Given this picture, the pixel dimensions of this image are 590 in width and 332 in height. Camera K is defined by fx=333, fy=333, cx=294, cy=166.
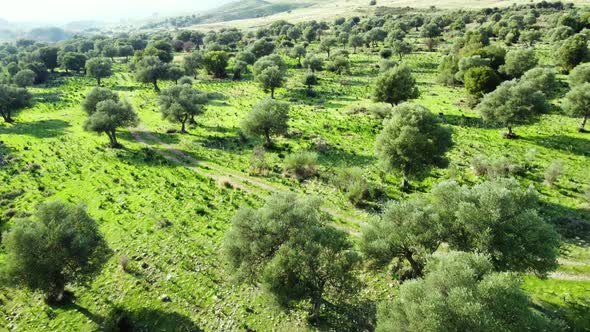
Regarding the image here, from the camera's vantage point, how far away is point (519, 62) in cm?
7881

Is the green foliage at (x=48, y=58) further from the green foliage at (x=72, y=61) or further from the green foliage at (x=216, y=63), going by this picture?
the green foliage at (x=216, y=63)

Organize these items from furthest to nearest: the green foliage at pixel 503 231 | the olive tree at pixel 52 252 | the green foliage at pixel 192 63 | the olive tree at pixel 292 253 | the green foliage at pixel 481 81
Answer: the green foliage at pixel 192 63
the green foliage at pixel 481 81
the olive tree at pixel 52 252
the green foliage at pixel 503 231
the olive tree at pixel 292 253

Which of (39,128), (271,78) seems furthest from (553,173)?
(39,128)

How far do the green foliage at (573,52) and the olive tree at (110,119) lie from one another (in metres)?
102

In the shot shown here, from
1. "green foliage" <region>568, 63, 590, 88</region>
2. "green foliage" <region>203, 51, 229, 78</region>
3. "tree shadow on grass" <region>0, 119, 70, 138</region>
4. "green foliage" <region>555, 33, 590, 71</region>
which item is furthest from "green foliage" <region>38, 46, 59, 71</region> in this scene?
"green foliage" <region>555, 33, 590, 71</region>

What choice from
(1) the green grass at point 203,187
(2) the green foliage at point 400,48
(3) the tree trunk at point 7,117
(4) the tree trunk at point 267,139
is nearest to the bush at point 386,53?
(2) the green foliage at point 400,48

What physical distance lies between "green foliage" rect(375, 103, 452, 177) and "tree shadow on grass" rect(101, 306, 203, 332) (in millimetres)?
29002

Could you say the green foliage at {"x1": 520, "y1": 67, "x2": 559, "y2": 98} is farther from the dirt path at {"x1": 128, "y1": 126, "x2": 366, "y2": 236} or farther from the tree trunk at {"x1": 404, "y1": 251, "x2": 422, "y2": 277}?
the tree trunk at {"x1": 404, "y1": 251, "x2": 422, "y2": 277}

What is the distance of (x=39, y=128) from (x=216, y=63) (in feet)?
Answer: 191

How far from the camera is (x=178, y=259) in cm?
3447

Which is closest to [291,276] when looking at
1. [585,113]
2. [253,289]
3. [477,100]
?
[253,289]

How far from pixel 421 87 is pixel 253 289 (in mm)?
77463

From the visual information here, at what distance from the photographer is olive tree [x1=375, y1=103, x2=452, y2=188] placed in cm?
4131

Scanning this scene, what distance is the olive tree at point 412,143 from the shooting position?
136 feet
